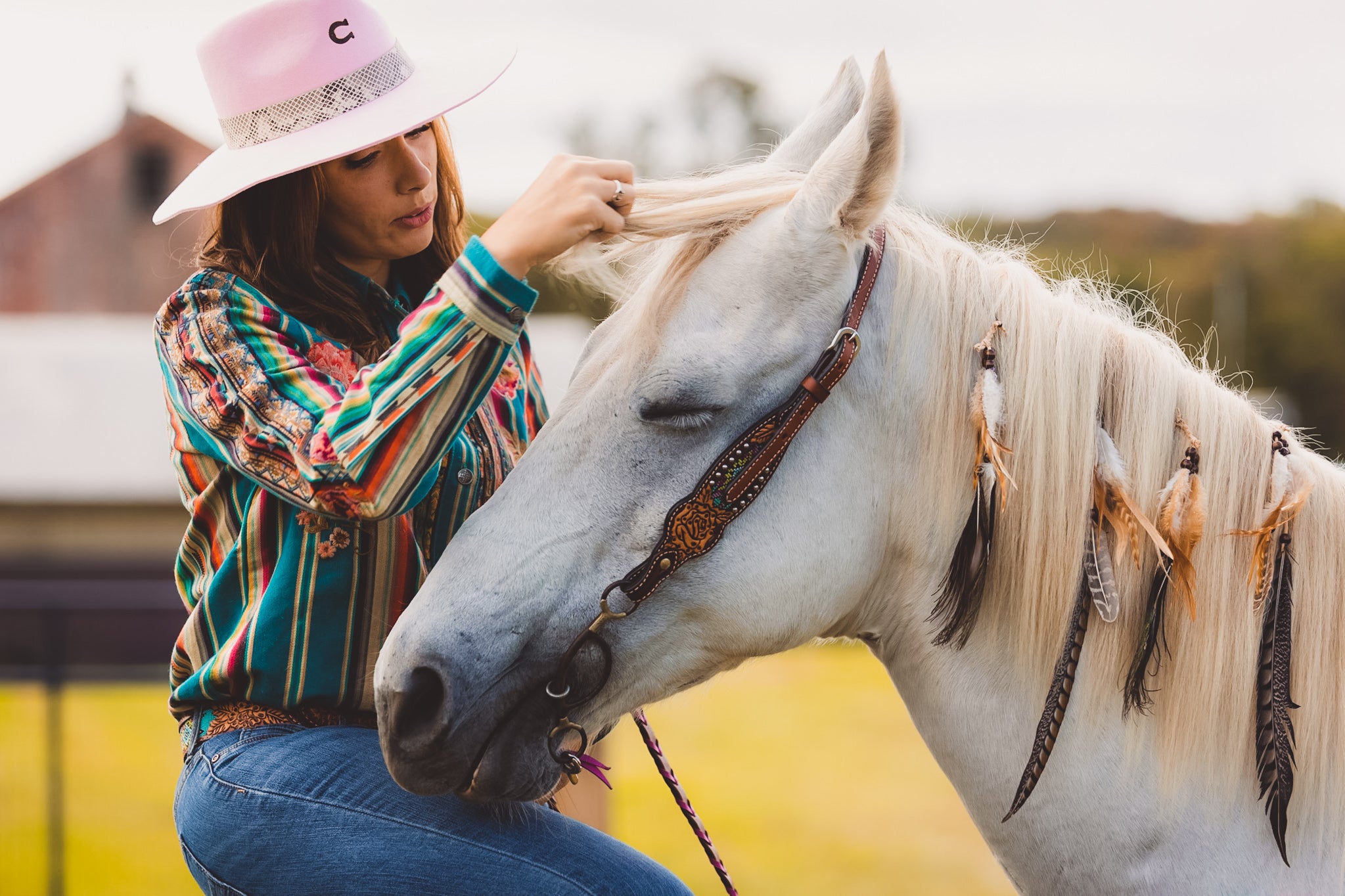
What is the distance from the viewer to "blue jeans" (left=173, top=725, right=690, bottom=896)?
4.46 ft

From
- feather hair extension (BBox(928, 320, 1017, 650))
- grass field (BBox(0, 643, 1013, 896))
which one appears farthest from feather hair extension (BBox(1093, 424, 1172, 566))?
grass field (BBox(0, 643, 1013, 896))

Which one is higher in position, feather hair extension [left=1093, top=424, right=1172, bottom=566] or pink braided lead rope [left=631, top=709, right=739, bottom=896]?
feather hair extension [left=1093, top=424, right=1172, bottom=566]

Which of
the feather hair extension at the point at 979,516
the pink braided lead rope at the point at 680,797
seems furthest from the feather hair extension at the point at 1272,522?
the pink braided lead rope at the point at 680,797

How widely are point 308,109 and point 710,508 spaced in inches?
33.2

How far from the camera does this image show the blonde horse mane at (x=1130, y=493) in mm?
1509

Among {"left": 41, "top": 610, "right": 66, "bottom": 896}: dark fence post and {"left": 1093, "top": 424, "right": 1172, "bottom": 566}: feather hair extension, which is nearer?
{"left": 1093, "top": 424, "right": 1172, "bottom": 566}: feather hair extension

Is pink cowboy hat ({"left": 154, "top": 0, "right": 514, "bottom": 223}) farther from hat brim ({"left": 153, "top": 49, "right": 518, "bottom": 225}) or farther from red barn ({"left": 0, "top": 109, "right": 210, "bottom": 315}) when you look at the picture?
red barn ({"left": 0, "top": 109, "right": 210, "bottom": 315})

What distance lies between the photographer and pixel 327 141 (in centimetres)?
155

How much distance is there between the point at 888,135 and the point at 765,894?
17.9 feet

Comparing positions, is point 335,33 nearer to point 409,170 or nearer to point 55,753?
point 409,170

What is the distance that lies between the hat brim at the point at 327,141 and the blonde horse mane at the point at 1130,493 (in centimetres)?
35

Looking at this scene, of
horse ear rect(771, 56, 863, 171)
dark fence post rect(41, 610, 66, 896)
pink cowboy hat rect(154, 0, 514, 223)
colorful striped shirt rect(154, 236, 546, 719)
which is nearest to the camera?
colorful striped shirt rect(154, 236, 546, 719)

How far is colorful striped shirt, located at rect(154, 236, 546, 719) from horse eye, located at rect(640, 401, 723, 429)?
0.22 metres

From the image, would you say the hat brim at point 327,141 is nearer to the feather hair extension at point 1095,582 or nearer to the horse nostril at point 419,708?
the horse nostril at point 419,708
